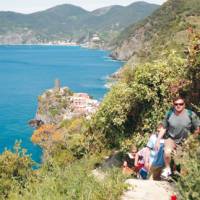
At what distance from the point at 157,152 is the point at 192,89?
316 centimetres

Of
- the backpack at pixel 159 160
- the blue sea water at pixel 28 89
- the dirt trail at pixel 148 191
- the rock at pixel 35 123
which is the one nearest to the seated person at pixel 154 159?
the backpack at pixel 159 160

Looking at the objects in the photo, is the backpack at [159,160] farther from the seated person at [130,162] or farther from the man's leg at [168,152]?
the seated person at [130,162]

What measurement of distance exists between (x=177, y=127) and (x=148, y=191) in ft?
6.09

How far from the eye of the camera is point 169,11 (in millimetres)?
192625

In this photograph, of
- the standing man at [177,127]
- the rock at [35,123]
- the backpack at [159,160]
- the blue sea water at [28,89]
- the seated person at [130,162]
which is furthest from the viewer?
the rock at [35,123]

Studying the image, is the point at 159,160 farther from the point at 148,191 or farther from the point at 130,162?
the point at 130,162

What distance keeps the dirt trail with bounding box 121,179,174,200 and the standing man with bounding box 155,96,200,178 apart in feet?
2.48

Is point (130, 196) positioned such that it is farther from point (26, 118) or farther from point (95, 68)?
point (95, 68)

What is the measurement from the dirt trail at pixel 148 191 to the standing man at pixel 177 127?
0.75 meters

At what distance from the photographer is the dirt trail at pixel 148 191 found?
8121 millimetres

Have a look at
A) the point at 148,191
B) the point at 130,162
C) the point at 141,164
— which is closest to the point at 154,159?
the point at 141,164

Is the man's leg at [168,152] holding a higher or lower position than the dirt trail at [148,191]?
higher

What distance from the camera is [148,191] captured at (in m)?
8.46

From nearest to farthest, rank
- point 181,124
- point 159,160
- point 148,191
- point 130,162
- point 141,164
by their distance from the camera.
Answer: point 148,191 → point 181,124 → point 159,160 → point 141,164 → point 130,162
